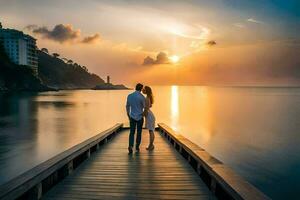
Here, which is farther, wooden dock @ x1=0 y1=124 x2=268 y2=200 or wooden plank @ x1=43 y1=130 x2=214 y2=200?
wooden plank @ x1=43 y1=130 x2=214 y2=200

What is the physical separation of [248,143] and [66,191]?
2442 centimetres

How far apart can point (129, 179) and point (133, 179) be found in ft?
0.31

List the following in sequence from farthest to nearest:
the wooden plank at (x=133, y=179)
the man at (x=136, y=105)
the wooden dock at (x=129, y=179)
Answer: the man at (x=136, y=105) → the wooden plank at (x=133, y=179) → the wooden dock at (x=129, y=179)

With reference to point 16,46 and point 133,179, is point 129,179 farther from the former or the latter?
point 16,46

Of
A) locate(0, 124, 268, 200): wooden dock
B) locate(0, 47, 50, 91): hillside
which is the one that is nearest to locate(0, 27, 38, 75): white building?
locate(0, 47, 50, 91): hillside

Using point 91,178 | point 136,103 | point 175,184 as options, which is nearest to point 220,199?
point 175,184

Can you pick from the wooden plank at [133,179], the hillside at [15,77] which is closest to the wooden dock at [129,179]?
the wooden plank at [133,179]

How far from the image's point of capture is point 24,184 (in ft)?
16.1

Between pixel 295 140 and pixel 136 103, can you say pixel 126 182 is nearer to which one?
pixel 136 103

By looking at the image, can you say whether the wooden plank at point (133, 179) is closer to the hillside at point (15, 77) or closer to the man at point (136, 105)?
the man at point (136, 105)

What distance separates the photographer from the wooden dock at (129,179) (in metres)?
5.13

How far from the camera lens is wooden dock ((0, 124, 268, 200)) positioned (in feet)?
16.8

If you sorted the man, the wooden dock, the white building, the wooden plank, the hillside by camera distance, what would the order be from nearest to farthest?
the wooden dock, the wooden plank, the man, the hillside, the white building

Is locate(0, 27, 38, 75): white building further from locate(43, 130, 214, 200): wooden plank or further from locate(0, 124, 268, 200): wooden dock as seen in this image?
locate(0, 124, 268, 200): wooden dock
